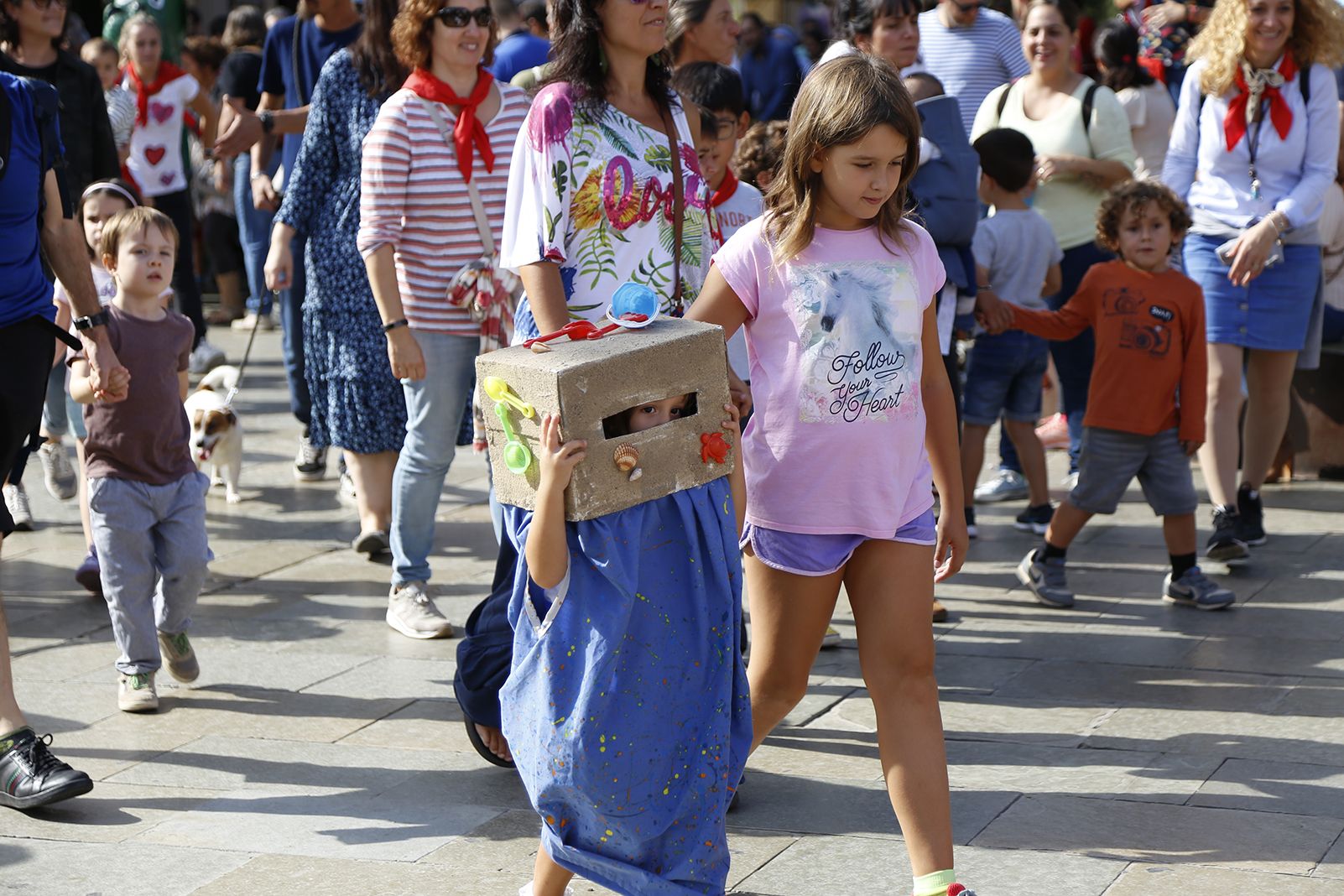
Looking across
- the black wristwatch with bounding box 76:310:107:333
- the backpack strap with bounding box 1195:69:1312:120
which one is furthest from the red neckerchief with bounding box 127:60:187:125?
the backpack strap with bounding box 1195:69:1312:120

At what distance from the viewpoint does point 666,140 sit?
13.8 ft

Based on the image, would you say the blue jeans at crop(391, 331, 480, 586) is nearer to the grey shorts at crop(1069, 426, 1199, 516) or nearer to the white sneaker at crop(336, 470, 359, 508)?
the white sneaker at crop(336, 470, 359, 508)

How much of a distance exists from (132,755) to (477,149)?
218 centimetres

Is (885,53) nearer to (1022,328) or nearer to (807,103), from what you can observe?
(1022,328)

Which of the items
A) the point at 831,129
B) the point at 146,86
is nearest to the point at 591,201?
the point at 831,129

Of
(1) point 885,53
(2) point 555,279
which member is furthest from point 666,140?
(1) point 885,53

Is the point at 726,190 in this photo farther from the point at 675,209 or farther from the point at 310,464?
the point at 310,464

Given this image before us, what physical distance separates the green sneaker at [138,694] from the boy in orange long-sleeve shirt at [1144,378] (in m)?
3.01

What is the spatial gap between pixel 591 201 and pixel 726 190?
1399 millimetres

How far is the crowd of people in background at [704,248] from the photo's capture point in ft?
13.3

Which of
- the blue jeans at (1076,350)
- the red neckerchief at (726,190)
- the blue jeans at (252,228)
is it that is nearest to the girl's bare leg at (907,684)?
the red neckerchief at (726,190)

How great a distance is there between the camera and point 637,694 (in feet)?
10.5

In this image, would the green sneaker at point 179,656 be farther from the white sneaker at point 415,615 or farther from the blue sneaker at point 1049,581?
the blue sneaker at point 1049,581

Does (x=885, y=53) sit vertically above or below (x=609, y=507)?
above
